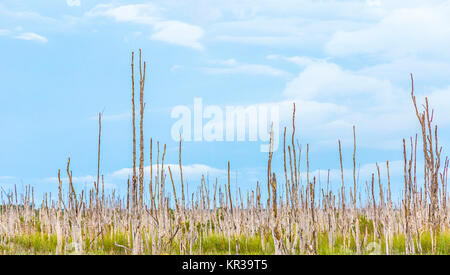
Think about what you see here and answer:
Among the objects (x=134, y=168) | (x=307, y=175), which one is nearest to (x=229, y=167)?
(x=307, y=175)

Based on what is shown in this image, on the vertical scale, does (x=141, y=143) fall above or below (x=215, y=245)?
above

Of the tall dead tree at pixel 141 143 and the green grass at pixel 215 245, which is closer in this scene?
the tall dead tree at pixel 141 143

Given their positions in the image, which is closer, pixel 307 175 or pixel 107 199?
pixel 307 175

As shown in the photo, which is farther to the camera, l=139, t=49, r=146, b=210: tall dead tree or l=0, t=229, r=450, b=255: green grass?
l=0, t=229, r=450, b=255: green grass

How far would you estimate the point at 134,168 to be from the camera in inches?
153

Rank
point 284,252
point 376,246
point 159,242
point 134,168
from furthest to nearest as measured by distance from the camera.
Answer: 1. point 376,246
2. point 159,242
3. point 134,168
4. point 284,252

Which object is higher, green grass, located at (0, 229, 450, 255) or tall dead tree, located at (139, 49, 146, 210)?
tall dead tree, located at (139, 49, 146, 210)

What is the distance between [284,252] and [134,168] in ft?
4.63

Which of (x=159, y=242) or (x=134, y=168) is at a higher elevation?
(x=134, y=168)

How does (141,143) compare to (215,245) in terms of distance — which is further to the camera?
(215,245)

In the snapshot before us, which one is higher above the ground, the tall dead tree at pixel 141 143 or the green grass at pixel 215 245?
the tall dead tree at pixel 141 143
